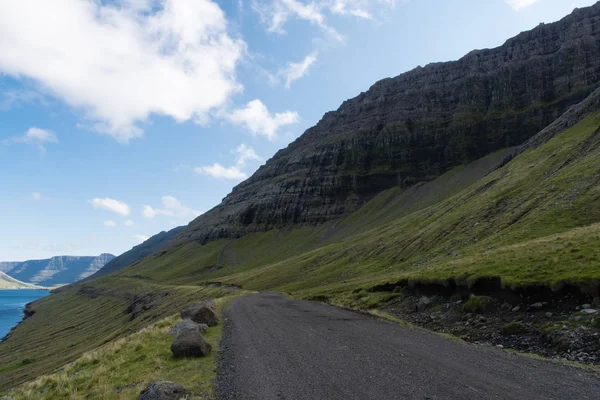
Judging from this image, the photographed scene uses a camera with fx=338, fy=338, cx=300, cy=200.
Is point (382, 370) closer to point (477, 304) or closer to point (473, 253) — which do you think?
point (477, 304)

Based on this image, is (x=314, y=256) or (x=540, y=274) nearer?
(x=540, y=274)

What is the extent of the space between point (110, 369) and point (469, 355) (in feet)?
64.3

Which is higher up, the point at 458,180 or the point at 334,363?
the point at 458,180

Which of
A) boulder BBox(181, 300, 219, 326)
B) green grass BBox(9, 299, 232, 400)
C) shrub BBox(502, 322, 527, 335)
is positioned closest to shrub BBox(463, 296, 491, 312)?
shrub BBox(502, 322, 527, 335)

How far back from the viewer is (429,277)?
35375mm

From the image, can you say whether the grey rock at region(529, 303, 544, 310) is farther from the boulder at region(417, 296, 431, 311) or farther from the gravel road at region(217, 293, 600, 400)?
the boulder at region(417, 296, 431, 311)

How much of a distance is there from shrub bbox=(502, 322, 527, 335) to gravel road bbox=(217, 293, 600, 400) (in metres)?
3.05

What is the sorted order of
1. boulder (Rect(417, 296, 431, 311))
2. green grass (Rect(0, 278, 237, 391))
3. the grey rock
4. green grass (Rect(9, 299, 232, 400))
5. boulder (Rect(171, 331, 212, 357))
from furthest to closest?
green grass (Rect(0, 278, 237, 391))
boulder (Rect(417, 296, 431, 311))
the grey rock
boulder (Rect(171, 331, 212, 357))
green grass (Rect(9, 299, 232, 400))

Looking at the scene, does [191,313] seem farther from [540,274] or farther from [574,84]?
[574,84]

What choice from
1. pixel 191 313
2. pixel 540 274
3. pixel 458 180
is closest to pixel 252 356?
pixel 191 313

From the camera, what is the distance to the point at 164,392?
1177 centimetres

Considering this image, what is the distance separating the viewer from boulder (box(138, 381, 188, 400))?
11609 millimetres

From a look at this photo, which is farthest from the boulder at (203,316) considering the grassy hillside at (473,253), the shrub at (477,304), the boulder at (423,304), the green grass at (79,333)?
the green grass at (79,333)

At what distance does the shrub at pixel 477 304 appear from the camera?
2552 centimetres
